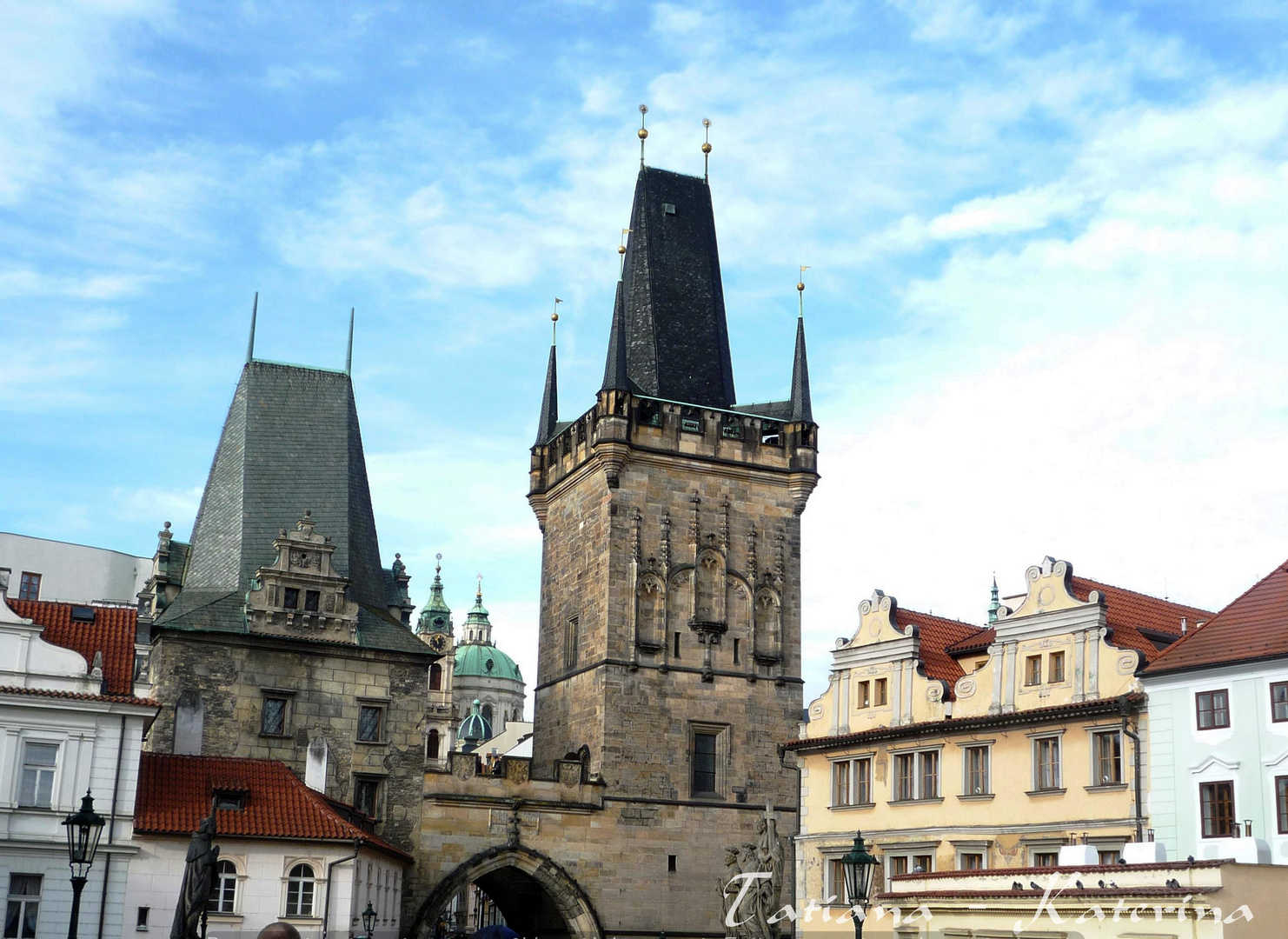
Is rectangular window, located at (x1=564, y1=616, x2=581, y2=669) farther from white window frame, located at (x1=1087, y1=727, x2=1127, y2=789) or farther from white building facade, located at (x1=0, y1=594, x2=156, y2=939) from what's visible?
white window frame, located at (x1=1087, y1=727, x2=1127, y2=789)

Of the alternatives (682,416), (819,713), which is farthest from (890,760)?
(682,416)

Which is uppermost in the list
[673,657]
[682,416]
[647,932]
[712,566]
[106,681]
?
[682,416]

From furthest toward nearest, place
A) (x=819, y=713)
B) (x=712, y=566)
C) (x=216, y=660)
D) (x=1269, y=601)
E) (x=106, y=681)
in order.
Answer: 1. (x=712, y=566)
2. (x=216, y=660)
3. (x=819, y=713)
4. (x=106, y=681)
5. (x=1269, y=601)

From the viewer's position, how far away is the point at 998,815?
3091cm

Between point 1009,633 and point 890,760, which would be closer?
point 1009,633

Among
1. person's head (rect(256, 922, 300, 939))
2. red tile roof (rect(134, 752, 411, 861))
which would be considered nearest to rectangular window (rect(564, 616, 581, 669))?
red tile roof (rect(134, 752, 411, 861))

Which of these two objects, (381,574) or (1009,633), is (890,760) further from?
(381,574)

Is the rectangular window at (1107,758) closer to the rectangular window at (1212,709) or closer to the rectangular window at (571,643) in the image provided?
the rectangular window at (1212,709)

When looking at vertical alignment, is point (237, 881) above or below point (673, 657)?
below

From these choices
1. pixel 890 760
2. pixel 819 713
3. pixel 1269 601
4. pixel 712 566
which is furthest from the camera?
pixel 712 566

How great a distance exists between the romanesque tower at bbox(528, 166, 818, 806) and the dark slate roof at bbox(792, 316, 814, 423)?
0.14 ft

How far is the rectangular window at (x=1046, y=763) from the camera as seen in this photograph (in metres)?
30.0

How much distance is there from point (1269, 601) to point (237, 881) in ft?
66.4

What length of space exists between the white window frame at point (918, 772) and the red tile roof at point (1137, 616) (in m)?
4.55
